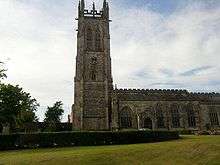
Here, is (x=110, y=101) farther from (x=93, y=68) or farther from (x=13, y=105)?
(x=13, y=105)

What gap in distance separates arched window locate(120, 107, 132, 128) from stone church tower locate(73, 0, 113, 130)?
2.16 metres

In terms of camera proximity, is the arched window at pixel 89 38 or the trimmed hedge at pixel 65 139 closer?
the trimmed hedge at pixel 65 139

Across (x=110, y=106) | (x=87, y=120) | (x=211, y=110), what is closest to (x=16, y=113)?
(x=87, y=120)

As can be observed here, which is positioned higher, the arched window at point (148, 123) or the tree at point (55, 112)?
the tree at point (55, 112)

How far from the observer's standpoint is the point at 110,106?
5275 centimetres

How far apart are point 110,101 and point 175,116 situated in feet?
37.9

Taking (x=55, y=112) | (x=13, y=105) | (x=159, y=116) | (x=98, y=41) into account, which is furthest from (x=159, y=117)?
(x=55, y=112)

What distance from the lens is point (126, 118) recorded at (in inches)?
2058

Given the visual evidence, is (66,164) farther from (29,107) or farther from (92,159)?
(29,107)

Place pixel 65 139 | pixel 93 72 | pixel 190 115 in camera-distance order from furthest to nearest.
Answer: pixel 190 115, pixel 93 72, pixel 65 139

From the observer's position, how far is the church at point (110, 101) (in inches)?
2015

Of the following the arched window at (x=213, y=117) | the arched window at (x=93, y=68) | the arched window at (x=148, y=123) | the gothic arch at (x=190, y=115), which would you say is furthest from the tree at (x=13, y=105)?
the arched window at (x=213, y=117)

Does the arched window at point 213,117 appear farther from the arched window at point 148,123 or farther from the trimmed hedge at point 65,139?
the trimmed hedge at point 65,139

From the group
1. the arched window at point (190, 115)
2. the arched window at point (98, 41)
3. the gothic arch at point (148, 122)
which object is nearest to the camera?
the gothic arch at point (148, 122)
